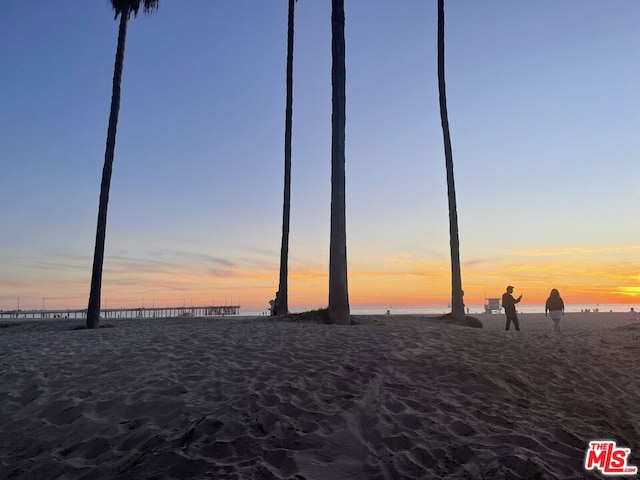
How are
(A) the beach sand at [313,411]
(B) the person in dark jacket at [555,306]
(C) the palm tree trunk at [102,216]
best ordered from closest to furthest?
(A) the beach sand at [313,411]
(B) the person in dark jacket at [555,306]
(C) the palm tree trunk at [102,216]

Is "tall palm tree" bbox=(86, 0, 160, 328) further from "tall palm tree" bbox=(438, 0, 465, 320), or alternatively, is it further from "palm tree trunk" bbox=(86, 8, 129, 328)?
"tall palm tree" bbox=(438, 0, 465, 320)

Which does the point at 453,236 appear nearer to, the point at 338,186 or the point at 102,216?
the point at 338,186

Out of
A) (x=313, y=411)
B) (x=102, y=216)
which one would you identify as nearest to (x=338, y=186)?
(x=102, y=216)

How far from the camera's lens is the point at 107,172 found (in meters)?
19.5

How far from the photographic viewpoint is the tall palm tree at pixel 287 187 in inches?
822

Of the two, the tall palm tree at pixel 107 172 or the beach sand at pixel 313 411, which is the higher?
the tall palm tree at pixel 107 172

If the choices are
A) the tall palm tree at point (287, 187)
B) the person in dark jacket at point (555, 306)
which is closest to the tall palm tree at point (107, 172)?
the tall palm tree at point (287, 187)

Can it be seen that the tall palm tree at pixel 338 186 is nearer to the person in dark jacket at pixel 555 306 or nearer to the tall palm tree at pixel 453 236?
the tall palm tree at pixel 453 236

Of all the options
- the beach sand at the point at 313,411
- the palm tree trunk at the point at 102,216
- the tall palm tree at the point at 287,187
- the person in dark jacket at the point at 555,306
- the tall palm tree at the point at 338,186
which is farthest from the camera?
the tall palm tree at the point at 287,187

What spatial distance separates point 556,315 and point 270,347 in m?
13.0

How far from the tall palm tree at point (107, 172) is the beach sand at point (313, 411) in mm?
9647

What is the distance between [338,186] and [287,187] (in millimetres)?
6233

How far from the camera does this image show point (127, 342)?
11.2 m

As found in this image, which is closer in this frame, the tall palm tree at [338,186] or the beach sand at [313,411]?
the beach sand at [313,411]
